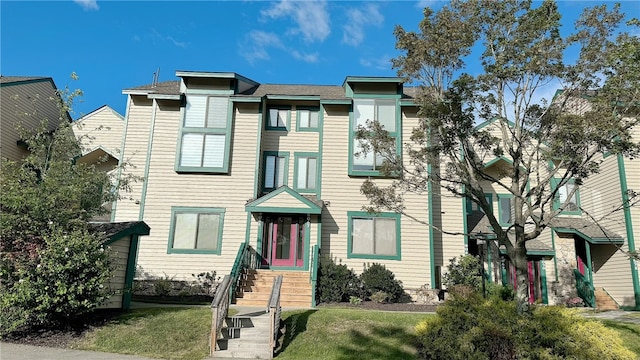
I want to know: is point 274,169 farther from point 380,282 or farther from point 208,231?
point 380,282

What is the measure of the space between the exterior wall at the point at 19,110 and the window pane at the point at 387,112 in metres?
13.7

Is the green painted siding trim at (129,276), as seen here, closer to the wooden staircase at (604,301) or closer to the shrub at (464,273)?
the shrub at (464,273)

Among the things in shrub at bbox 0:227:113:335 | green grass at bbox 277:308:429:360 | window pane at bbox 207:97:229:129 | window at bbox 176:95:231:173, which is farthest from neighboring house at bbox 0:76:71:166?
green grass at bbox 277:308:429:360

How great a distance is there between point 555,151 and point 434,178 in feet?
10.7

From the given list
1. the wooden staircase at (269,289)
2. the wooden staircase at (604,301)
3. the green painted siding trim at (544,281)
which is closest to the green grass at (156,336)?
→ the wooden staircase at (269,289)

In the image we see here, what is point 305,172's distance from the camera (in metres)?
18.0

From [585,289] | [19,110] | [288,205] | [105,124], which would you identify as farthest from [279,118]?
[585,289]

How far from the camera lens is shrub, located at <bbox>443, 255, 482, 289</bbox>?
15.9 metres

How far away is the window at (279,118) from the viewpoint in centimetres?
1855

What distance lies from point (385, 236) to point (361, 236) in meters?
0.95

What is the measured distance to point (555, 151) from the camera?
31.6 ft

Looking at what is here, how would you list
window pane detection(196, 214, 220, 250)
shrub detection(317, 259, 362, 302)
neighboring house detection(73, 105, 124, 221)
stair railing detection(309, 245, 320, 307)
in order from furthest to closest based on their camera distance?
neighboring house detection(73, 105, 124, 221) < window pane detection(196, 214, 220, 250) < shrub detection(317, 259, 362, 302) < stair railing detection(309, 245, 320, 307)

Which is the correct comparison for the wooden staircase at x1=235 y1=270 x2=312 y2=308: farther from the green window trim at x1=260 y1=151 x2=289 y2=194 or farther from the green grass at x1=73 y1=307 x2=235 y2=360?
the green window trim at x1=260 y1=151 x2=289 y2=194

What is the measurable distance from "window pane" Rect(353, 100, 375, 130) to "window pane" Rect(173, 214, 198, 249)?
25.2ft
